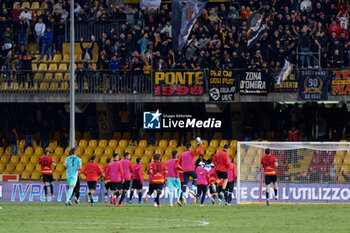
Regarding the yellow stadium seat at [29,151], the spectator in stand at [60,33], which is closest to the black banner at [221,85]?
the spectator in stand at [60,33]

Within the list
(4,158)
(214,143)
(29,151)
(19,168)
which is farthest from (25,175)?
(214,143)

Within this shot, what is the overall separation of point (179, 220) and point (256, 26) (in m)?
14.8

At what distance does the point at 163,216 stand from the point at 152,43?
15.1 metres

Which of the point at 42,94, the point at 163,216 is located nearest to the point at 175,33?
the point at 42,94

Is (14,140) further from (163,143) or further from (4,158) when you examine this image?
(163,143)

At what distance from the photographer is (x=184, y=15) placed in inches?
1280

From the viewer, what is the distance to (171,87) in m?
34.5

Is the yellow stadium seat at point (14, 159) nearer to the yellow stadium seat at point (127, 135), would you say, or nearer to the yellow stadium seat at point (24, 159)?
the yellow stadium seat at point (24, 159)

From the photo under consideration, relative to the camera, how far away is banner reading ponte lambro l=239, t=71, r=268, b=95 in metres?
33.2

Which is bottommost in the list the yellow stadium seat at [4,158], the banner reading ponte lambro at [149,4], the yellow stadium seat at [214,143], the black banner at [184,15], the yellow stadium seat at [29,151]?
the yellow stadium seat at [4,158]

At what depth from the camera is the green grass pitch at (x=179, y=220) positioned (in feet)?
55.6

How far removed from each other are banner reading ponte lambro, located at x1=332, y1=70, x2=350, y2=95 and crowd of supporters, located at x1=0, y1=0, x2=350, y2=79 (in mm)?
445

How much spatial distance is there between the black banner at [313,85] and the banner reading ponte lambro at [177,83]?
13.1 feet

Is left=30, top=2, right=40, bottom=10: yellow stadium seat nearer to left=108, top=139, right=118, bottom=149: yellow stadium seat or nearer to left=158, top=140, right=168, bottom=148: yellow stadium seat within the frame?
left=108, top=139, right=118, bottom=149: yellow stadium seat
